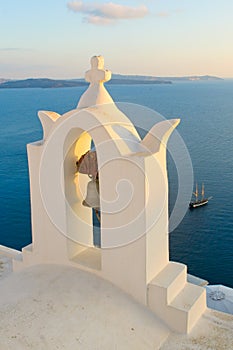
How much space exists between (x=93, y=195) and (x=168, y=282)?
194cm

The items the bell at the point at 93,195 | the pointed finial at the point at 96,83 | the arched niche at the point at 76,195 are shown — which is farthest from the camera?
the bell at the point at 93,195

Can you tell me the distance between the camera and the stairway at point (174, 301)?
621 cm

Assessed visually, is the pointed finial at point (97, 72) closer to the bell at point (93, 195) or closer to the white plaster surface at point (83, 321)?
the bell at point (93, 195)

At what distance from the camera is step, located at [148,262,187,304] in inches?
245

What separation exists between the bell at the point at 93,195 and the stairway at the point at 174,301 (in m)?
1.62

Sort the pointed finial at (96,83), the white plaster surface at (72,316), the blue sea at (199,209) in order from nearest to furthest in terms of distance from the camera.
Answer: the white plaster surface at (72,316) < the pointed finial at (96,83) < the blue sea at (199,209)

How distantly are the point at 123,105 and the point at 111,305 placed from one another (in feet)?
10.6

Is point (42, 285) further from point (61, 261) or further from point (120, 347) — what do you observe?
point (120, 347)

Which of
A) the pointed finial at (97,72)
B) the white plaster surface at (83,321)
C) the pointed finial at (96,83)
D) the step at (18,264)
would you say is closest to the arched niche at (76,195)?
the pointed finial at (96,83)

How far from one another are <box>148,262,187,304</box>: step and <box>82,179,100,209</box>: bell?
159cm

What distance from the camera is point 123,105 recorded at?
6605mm

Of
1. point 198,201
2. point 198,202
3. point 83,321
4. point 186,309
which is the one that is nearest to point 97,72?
point 83,321

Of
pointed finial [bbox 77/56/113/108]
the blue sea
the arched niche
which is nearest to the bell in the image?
the arched niche

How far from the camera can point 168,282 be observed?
Result: 249 inches
